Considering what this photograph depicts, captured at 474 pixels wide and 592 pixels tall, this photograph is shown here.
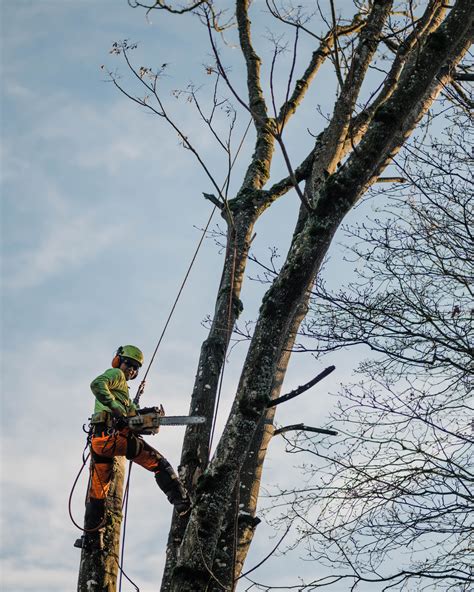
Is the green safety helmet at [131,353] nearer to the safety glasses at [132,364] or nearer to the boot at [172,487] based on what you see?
the safety glasses at [132,364]

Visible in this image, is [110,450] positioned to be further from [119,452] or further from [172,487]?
[172,487]

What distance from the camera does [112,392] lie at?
5906 mm

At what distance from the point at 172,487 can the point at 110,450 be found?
707mm

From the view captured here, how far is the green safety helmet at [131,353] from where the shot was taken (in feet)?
20.3

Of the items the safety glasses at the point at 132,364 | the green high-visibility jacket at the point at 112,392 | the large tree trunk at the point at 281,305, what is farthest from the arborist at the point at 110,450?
the large tree trunk at the point at 281,305

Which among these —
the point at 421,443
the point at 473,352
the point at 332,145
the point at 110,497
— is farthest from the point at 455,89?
the point at 110,497

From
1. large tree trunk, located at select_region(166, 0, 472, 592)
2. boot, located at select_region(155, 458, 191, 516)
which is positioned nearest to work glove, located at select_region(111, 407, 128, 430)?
boot, located at select_region(155, 458, 191, 516)

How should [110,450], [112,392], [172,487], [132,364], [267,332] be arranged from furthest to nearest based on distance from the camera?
[132,364]
[112,392]
[110,450]
[172,487]
[267,332]

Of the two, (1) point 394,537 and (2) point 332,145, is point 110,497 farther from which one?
(2) point 332,145

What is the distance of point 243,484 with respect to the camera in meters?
4.50

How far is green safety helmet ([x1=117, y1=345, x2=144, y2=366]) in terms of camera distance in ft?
20.3

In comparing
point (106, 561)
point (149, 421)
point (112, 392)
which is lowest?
point (106, 561)

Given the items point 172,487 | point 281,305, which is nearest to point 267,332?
point 281,305

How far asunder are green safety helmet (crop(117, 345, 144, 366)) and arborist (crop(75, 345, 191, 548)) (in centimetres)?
15
